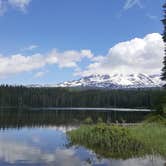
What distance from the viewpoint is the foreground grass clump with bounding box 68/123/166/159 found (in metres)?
25.9

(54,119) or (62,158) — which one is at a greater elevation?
(54,119)

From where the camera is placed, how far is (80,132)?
111 feet

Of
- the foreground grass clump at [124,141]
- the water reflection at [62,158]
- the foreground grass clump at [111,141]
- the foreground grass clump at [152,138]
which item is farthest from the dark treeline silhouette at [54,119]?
the water reflection at [62,158]

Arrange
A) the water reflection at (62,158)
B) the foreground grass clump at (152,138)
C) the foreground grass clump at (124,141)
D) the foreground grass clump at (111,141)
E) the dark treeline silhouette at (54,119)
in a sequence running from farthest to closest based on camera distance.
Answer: the dark treeline silhouette at (54,119), the foreground grass clump at (111,141), the foreground grass clump at (124,141), the foreground grass clump at (152,138), the water reflection at (62,158)

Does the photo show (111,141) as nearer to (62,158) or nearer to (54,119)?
(62,158)

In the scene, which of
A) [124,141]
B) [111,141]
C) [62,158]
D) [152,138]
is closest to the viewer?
[62,158]

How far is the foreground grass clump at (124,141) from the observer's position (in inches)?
1021

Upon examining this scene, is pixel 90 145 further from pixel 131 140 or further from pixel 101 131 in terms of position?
pixel 131 140

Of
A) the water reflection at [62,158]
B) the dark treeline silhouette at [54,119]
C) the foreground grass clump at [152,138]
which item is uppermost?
the foreground grass clump at [152,138]

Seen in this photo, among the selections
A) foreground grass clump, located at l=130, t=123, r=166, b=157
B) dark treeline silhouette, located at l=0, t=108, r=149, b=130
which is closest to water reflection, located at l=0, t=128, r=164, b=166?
foreground grass clump, located at l=130, t=123, r=166, b=157

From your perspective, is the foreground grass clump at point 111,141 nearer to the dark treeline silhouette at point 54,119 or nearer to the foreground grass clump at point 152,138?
the foreground grass clump at point 152,138

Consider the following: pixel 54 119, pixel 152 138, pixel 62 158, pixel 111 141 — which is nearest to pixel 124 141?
pixel 111 141

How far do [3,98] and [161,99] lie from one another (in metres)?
160

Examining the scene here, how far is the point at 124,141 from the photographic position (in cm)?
2803
